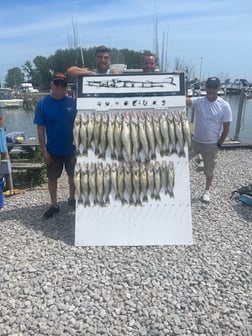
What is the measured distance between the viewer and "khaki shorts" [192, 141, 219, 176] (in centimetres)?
601

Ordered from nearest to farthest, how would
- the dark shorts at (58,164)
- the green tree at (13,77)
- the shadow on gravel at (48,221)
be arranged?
the shadow on gravel at (48,221) < the dark shorts at (58,164) < the green tree at (13,77)

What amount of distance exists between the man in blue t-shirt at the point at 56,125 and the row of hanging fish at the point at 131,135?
493 millimetres

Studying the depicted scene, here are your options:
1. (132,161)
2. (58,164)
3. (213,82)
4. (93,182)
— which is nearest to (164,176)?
(132,161)

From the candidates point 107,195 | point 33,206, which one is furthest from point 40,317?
point 33,206

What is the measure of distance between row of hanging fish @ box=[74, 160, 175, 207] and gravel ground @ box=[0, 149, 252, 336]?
658 mm

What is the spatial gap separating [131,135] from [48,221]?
6.31 feet

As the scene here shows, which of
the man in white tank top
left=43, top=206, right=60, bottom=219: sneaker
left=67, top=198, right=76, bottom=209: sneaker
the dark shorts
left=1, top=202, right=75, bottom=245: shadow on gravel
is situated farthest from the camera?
left=67, top=198, right=76, bottom=209: sneaker

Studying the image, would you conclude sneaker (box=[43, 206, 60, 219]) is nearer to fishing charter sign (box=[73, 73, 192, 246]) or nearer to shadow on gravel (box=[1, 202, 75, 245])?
shadow on gravel (box=[1, 202, 75, 245])

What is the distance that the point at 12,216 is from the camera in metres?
5.77

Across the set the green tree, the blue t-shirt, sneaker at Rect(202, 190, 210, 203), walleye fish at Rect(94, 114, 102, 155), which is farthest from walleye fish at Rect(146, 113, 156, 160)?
the green tree

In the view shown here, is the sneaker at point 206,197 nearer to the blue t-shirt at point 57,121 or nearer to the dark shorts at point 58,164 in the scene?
the dark shorts at point 58,164

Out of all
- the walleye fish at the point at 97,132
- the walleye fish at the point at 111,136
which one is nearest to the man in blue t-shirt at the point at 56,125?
the walleye fish at the point at 97,132

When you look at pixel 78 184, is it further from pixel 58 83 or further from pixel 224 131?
pixel 224 131

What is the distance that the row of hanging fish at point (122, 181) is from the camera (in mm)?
4750
